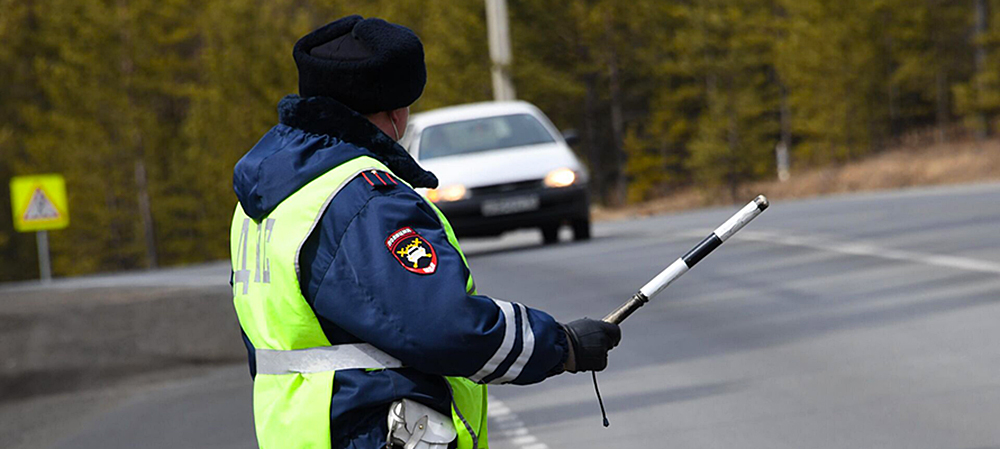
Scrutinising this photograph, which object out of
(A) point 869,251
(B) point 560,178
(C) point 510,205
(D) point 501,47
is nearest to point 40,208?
(D) point 501,47

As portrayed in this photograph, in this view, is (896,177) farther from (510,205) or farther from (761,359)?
(761,359)

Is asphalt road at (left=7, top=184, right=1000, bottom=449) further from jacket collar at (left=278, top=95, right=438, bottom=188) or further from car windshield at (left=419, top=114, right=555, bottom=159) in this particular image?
jacket collar at (left=278, top=95, right=438, bottom=188)

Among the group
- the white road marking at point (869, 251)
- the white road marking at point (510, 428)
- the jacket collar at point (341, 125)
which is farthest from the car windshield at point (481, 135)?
the jacket collar at point (341, 125)

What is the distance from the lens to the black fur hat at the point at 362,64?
2.84 m

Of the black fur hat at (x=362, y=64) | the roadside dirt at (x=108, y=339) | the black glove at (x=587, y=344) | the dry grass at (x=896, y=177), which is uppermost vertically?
the black fur hat at (x=362, y=64)

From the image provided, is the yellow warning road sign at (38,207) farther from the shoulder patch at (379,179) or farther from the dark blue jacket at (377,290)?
the shoulder patch at (379,179)

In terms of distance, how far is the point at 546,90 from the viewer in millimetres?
54844

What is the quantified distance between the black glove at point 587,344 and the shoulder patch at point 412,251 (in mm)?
392

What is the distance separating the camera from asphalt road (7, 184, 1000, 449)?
693 centimetres

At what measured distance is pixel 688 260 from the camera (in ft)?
10.4

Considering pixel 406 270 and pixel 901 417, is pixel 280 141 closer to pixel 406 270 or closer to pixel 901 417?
pixel 406 270

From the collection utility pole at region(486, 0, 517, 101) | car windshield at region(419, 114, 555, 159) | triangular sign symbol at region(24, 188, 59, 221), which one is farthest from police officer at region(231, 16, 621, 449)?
utility pole at region(486, 0, 517, 101)

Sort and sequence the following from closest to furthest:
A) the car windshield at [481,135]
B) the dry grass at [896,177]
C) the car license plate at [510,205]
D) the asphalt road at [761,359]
A: the asphalt road at [761,359] < the car license plate at [510,205] < the car windshield at [481,135] < the dry grass at [896,177]

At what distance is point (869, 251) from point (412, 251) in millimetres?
11202
